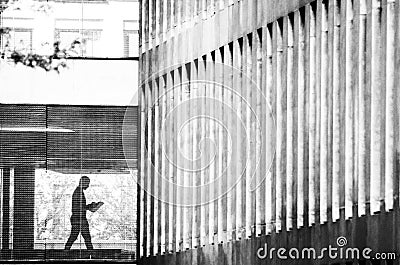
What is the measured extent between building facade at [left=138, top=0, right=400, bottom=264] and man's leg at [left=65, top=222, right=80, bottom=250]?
7.20 feet

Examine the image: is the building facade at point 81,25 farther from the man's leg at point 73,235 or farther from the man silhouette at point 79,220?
the man's leg at point 73,235

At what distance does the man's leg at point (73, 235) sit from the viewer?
1134 inches

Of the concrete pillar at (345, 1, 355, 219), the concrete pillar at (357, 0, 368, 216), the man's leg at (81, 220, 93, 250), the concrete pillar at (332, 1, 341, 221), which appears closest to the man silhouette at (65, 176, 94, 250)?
the man's leg at (81, 220, 93, 250)

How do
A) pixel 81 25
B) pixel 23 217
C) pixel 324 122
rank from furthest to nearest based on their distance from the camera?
pixel 23 217
pixel 81 25
pixel 324 122

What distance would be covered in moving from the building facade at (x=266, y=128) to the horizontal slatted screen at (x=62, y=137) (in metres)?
2.17

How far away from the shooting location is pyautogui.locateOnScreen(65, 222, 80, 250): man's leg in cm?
2881

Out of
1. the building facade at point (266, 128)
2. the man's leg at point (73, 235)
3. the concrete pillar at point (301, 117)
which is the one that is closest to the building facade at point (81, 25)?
the building facade at point (266, 128)

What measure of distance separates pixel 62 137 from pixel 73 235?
7.20ft

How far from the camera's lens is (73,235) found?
28906 mm

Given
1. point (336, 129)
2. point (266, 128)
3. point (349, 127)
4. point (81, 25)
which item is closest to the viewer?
point (349, 127)

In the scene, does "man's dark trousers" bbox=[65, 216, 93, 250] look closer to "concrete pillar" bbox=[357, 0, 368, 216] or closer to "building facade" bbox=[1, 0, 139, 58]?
"building facade" bbox=[1, 0, 139, 58]

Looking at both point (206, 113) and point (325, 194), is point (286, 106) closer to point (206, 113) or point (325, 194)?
point (325, 194)

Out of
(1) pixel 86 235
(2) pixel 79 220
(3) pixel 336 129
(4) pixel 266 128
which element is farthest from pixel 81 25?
(3) pixel 336 129

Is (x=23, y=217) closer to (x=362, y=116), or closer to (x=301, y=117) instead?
(x=301, y=117)
